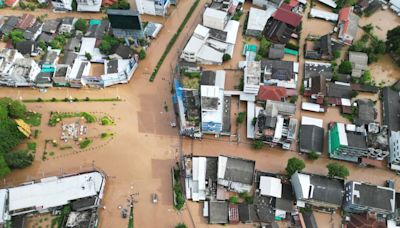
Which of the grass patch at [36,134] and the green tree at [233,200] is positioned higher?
the grass patch at [36,134]

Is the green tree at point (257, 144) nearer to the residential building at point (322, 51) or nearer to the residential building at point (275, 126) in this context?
the residential building at point (275, 126)

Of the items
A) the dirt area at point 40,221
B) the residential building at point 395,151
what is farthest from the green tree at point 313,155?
the dirt area at point 40,221

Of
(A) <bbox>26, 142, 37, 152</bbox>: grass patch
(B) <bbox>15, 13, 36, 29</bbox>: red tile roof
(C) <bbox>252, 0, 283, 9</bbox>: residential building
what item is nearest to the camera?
(A) <bbox>26, 142, 37, 152</bbox>: grass patch

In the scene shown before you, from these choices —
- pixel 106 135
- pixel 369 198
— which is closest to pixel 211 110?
pixel 106 135

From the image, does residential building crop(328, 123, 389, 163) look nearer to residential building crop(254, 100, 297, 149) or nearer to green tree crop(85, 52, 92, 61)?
Answer: residential building crop(254, 100, 297, 149)

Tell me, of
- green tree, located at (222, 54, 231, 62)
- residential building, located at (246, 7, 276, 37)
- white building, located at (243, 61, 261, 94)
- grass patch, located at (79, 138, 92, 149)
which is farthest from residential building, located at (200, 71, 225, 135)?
grass patch, located at (79, 138, 92, 149)

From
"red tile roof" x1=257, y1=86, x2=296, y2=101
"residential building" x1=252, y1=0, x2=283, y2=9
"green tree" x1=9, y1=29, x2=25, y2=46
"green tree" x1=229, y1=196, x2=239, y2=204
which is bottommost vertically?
"green tree" x1=229, y1=196, x2=239, y2=204

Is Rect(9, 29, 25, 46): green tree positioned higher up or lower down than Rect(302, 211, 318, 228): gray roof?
higher up
